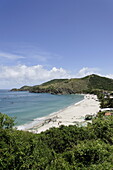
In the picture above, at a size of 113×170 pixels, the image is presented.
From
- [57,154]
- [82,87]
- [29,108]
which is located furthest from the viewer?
[82,87]

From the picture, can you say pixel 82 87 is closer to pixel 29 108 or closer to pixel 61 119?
pixel 29 108

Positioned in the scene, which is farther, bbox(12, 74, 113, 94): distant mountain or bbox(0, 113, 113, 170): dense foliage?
bbox(12, 74, 113, 94): distant mountain

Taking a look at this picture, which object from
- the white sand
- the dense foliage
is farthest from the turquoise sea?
the dense foliage

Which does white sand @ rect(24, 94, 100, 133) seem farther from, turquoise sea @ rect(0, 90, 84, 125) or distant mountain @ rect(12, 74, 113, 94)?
distant mountain @ rect(12, 74, 113, 94)

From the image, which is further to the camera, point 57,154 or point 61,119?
point 61,119

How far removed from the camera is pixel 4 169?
6.33 metres

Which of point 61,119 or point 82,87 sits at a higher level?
point 82,87

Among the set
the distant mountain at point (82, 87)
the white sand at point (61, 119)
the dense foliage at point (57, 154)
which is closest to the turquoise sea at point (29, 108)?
the white sand at point (61, 119)

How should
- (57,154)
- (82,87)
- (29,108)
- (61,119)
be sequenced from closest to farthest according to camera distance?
1. (57,154)
2. (61,119)
3. (29,108)
4. (82,87)

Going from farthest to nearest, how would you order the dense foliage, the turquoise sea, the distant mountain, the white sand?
1. the distant mountain
2. the turquoise sea
3. the white sand
4. the dense foliage

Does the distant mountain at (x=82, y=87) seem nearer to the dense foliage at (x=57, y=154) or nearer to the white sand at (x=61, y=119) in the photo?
the white sand at (x=61, y=119)

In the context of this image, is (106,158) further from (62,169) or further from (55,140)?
(55,140)

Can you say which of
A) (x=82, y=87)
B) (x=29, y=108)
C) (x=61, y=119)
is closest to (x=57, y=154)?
(x=61, y=119)

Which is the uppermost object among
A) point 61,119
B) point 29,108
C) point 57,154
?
point 57,154
